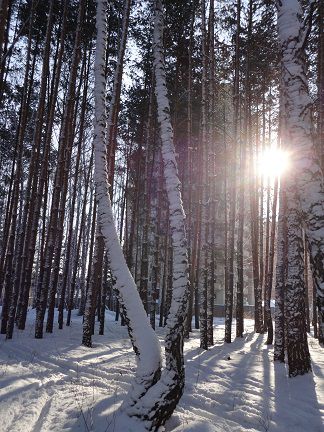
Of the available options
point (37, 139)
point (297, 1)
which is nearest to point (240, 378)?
point (297, 1)

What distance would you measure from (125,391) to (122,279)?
1771 mm

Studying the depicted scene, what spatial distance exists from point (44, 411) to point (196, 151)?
14.6 metres

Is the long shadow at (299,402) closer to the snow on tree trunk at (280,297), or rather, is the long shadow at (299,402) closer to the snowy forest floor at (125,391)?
the snowy forest floor at (125,391)

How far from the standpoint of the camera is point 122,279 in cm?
441

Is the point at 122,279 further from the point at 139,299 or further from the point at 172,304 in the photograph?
the point at 172,304

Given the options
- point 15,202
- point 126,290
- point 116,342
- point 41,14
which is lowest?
point 116,342

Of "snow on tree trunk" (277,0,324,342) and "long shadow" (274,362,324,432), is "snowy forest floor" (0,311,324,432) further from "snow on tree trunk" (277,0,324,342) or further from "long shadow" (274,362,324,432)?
"snow on tree trunk" (277,0,324,342)

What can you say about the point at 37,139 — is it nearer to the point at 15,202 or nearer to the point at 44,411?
the point at 15,202

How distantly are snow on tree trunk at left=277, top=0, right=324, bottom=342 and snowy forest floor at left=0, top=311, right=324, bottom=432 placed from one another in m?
1.63

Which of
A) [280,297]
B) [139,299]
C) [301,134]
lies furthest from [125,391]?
[280,297]

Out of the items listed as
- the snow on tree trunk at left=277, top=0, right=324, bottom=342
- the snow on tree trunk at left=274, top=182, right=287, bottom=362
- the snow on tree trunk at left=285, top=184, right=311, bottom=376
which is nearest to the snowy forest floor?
the snow on tree trunk at left=285, top=184, right=311, bottom=376

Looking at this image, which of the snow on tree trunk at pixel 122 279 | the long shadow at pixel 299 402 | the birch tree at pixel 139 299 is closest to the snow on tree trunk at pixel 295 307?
the long shadow at pixel 299 402

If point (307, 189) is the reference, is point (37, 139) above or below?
above

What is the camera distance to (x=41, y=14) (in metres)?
11.4
